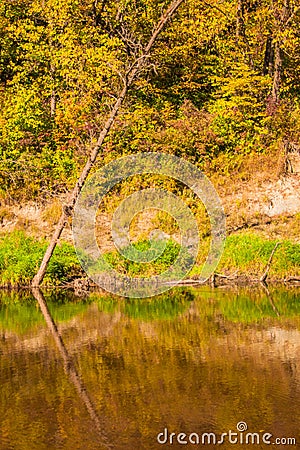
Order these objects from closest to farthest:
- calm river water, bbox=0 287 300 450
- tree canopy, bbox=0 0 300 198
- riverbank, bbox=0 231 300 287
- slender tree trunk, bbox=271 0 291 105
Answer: calm river water, bbox=0 287 300 450 < riverbank, bbox=0 231 300 287 < tree canopy, bbox=0 0 300 198 < slender tree trunk, bbox=271 0 291 105

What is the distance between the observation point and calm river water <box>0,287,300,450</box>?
7559 millimetres

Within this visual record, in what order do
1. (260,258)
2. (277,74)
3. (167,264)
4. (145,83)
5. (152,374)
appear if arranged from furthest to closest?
(277,74)
(145,83)
(260,258)
(167,264)
(152,374)

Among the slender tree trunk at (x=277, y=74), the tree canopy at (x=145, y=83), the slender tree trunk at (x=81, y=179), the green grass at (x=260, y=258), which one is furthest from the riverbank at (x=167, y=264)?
the slender tree trunk at (x=277, y=74)

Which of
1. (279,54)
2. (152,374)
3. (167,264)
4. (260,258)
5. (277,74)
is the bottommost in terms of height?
(152,374)

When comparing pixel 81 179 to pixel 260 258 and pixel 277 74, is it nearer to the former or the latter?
pixel 260 258

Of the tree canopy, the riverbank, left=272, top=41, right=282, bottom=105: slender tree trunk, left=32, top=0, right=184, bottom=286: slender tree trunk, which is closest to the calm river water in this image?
left=32, top=0, right=184, bottom=286: slender tree trunk

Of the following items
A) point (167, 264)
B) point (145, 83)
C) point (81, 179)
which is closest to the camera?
point (81, 179)

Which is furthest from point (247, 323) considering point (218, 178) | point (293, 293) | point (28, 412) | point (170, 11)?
point (218, 178)

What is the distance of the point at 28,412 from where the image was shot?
838cm

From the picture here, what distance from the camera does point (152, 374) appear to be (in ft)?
32.8

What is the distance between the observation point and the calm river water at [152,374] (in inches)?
298

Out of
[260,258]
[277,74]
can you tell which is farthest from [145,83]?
[260,258]

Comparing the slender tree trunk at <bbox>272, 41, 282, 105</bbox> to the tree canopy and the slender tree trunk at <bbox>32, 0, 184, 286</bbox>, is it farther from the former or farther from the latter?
the slender tree trunk at <bbox>32, 0, 184, 286</bbox>

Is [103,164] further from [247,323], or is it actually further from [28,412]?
[28,412]
